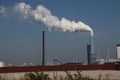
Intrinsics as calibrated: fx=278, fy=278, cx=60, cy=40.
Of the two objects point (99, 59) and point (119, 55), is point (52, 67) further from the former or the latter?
point (99, 59)

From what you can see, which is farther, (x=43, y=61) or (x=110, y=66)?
(x=43, y=61)

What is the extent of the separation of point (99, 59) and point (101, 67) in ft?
303

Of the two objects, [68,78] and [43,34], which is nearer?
[68,78]

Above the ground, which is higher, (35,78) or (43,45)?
(43,45)

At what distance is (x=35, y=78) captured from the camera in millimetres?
13180

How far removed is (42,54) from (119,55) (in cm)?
3100

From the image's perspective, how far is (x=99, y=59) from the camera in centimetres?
13312

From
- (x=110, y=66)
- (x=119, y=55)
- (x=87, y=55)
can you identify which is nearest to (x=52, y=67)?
(x=110, y=66)

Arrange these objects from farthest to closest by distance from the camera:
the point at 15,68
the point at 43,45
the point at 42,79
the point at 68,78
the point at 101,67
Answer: the point at 43,45 → the point at 15,68 → the point at 101,67 → the point at 42,79 → the point at 68,78

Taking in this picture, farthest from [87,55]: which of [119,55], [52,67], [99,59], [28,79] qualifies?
[28,79]

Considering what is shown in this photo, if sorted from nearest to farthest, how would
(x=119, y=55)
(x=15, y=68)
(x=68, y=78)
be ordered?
1. (x=68, y=78)
2. (x=15, y=68)
3. (x=119, y=55)

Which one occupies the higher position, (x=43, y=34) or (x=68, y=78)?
(x=43, y=34)

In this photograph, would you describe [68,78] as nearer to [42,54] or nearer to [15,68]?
[15,68]

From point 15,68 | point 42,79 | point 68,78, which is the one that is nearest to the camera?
point 68,78
